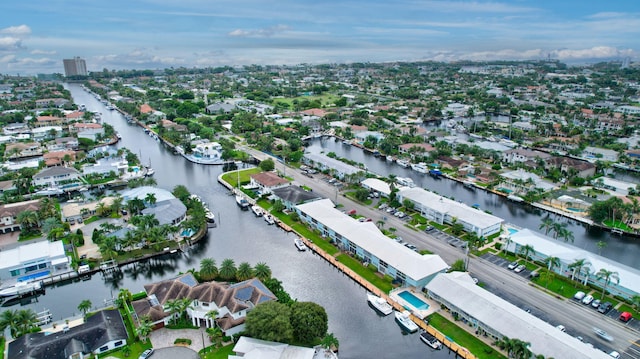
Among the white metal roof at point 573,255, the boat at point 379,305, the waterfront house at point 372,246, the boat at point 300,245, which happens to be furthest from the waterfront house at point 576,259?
the boat at point 300,245

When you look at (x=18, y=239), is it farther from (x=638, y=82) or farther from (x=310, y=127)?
(x=638, y=82)

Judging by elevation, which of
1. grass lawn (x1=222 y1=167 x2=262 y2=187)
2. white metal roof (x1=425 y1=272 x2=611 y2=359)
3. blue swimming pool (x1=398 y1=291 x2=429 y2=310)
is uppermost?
grass lawn (x1=222 y1=167 x2=262 y2=187)

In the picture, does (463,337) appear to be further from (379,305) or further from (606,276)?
(606,276)

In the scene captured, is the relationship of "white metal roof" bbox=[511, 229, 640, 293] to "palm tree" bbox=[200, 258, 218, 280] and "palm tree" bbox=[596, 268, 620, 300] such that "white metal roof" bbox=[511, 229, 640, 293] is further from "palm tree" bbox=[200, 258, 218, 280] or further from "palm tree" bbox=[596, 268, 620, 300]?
"palm tree" bbox=[200, 258, 218, 280]

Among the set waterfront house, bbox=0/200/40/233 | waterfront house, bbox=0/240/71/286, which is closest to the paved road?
waterfront house, bbox=0/240/71/286

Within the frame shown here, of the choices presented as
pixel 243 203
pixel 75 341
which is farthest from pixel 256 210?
pixel 75 341
